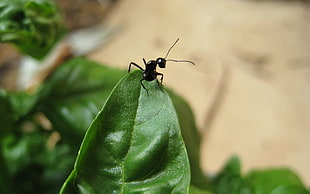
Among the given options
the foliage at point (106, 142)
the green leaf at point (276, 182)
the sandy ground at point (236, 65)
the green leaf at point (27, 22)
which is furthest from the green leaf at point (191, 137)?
the sandy ground at point (236, 65)

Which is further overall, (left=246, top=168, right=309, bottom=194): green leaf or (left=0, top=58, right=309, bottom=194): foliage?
(left=246, top=168, right=309, bottom=194): green leaf

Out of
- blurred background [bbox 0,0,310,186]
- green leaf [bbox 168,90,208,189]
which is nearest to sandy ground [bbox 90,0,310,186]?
blurred background [bbox 0,0,310,186]

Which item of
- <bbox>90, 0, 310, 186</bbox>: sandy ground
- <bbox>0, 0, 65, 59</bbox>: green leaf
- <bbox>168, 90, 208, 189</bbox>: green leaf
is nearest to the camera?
<bbox>0, 0, 65, 59</bbox>: green leaf

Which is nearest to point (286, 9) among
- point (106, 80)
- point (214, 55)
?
point (214, 55)

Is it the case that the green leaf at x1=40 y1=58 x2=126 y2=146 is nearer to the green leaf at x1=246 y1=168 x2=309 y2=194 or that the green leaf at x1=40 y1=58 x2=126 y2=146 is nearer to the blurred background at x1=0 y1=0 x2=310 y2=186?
the green leaf at x1=246 y1=168 x2=309 y2=194

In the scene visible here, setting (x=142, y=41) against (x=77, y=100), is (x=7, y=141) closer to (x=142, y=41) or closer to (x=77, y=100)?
(x=77, y=100)

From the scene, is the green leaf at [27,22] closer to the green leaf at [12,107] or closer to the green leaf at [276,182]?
the green leaf at [12,107]

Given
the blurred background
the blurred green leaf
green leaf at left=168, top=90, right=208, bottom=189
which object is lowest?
the blurred background
